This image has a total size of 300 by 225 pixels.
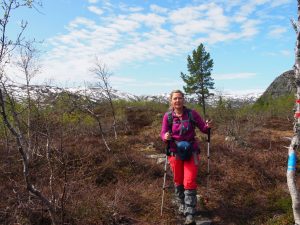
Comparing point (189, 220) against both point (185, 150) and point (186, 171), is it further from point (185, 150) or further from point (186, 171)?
point (185, 150)

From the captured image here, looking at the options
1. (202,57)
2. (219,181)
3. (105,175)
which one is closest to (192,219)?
(219,181)

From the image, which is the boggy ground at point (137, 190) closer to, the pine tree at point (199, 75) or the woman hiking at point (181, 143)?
the woman hiking at point (181, 143)

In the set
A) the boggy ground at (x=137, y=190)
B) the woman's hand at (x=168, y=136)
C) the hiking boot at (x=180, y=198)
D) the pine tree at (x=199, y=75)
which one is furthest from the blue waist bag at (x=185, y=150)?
the pine tree at (x=199, y=75)

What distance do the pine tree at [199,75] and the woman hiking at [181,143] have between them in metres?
40.6

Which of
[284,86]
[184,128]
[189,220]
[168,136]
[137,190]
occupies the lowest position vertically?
[189,220]

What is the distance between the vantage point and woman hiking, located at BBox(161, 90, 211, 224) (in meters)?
6.50

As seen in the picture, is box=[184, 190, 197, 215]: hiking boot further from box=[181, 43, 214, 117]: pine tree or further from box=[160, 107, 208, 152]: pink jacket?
box=[181, 43, 214, 117]: pine tree

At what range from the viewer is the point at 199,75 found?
47562 millimetres

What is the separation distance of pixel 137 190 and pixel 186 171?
1.86m

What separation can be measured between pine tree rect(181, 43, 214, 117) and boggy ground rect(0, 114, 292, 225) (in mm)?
36534

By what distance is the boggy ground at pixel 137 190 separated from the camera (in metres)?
6.30

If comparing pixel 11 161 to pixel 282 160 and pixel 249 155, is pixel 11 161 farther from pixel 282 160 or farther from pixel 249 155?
pixel 282 160

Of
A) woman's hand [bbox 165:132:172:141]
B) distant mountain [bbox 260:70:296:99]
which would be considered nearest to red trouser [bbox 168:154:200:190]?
woman's hand [bbox 165:132:172:141]

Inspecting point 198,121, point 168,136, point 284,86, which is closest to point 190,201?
point 168,136
